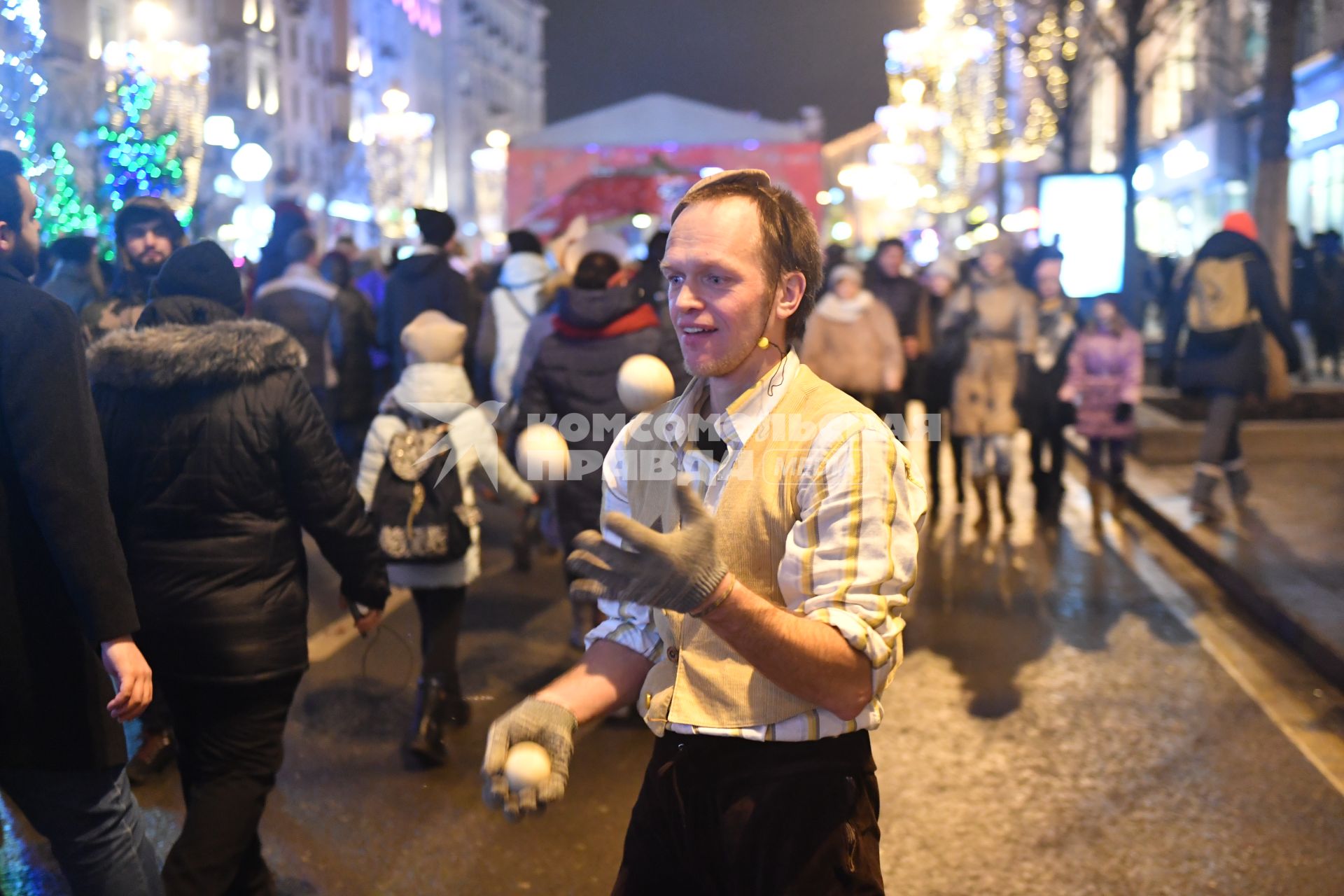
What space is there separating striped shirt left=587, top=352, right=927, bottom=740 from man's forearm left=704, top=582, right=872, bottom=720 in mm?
28

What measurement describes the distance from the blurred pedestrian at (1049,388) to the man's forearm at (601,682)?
8.31m

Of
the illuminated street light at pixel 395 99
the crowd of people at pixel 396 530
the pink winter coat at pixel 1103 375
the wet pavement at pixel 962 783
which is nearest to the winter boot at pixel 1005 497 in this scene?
the pink winter coat at pixel 1103 375

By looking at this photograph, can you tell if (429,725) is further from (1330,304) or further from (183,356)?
(1330,304)

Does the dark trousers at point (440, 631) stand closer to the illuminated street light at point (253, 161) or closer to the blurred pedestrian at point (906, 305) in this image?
the blurred pedestrian at point (906, 305)

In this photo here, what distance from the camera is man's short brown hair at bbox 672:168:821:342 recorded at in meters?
2.28

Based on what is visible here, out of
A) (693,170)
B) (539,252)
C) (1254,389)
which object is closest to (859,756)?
(539,252)

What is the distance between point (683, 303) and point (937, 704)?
13.8 feet

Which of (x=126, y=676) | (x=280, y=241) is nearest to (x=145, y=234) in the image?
(x=126, y=676)

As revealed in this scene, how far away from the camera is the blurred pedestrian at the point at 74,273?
6.68 meters

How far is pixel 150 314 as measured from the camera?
12.7 feet

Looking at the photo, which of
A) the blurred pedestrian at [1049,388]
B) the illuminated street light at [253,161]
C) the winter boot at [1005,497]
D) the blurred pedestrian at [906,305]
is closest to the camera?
the winter boot at [1005,497]

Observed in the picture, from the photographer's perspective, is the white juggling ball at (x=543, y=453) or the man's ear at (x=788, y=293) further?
the white juggling ball at (x=543, y=453)

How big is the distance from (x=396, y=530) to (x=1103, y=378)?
6.85m

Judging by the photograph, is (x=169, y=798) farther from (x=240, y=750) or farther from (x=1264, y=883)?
(x=1264, y=883)
